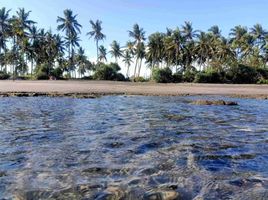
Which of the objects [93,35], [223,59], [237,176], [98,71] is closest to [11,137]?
[237,176]

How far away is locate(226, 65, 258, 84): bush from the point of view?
7675 cm

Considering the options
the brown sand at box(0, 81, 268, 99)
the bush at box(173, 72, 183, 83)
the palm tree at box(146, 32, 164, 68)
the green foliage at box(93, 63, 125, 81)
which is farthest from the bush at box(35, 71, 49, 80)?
the palm tree at box(146, 32, 164, 68)

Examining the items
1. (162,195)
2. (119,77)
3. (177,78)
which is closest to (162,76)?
(177,78)

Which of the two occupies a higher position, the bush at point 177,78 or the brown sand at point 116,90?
the bush at point 177,78

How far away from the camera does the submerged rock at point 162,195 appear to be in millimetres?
5717

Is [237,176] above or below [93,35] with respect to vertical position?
below

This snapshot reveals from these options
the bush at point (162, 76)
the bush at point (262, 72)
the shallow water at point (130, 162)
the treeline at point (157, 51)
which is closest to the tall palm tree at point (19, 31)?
the treeline at point (157, 51)

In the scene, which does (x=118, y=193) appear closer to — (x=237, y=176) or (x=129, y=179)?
(x=129, y=179)

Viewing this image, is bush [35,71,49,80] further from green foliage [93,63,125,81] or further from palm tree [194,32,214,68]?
palm tree [194,32,214,68]

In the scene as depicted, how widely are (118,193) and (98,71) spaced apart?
72.1m

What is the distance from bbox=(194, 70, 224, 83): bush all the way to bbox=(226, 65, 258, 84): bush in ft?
9.29

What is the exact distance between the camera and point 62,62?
101 meters

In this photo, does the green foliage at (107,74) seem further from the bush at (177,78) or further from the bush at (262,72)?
the bush at (262,72)

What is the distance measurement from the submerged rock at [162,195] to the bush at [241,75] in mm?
73883
